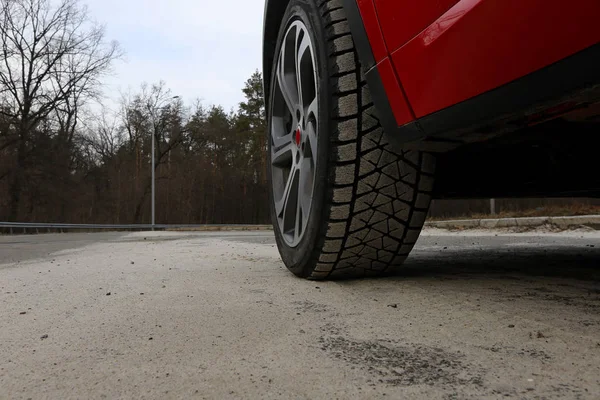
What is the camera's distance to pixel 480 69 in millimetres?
1199

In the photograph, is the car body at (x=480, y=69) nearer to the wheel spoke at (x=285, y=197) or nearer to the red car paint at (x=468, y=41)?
the red car paint at (x=468, y=41)

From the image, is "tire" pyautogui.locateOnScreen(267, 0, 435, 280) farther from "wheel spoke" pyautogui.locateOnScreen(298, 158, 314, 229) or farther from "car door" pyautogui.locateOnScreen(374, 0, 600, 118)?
"car door" pyautogui.locateOnScreen(374, 0, 600, 118)

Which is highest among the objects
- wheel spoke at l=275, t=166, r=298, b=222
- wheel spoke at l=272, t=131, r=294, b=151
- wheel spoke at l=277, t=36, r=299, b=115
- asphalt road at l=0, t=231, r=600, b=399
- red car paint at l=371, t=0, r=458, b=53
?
wheel spoke at l=277, t=36, r=299, b=115

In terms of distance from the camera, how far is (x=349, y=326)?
1.43 m

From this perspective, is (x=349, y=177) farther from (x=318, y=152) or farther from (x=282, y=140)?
(x=282, y=140)

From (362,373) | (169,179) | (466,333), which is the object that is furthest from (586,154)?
(169,179)

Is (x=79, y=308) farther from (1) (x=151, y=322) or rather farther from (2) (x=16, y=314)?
(1) (x=151, y=322)

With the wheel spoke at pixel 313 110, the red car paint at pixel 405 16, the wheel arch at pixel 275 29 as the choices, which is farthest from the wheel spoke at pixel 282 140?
the red car paint at pixel 405 16

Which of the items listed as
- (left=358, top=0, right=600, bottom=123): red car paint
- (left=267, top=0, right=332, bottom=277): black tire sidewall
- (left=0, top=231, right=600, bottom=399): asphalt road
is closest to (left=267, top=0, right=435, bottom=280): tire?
(left=267, top=0, right=332, bottom=277): black tire sidewall

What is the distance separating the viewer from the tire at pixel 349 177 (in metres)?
1.82

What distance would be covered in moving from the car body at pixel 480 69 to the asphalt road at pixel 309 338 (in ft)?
2.01

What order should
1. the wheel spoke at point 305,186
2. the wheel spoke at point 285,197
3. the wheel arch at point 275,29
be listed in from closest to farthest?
1. the wheel arch at point 275,29
2. the wheel spoke at point 305,186
3. the wheel spoke at point 285,197

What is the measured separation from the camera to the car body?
1009mm

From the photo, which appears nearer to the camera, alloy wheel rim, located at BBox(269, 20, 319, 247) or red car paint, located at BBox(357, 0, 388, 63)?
red car paint, located at BBox(357, 0, 388, 63)
